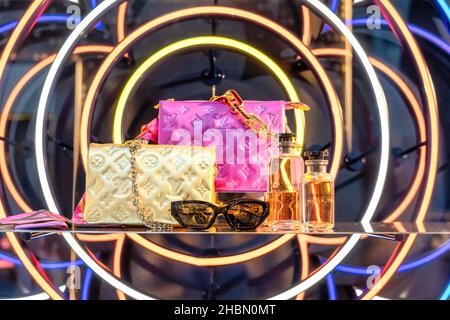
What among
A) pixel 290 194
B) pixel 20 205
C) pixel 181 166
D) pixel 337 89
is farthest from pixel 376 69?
pixel 20 205

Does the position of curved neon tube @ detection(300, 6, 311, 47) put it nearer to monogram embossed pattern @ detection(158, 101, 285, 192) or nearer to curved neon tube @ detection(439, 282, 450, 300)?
monogram embossed pattern @ detection(158, 101, 285, 192)

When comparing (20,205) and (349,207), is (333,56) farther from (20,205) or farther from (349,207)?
(20,205)

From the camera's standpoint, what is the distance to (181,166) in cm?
107

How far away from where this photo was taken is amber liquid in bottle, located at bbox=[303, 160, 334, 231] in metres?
1.09

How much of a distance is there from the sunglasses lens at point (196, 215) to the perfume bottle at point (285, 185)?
0.45 feet

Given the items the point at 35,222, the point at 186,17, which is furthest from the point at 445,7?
the point at 35,222

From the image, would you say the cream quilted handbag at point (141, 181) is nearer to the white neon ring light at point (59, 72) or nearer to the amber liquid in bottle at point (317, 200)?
the amber liquid in bottle at point (317, 200)

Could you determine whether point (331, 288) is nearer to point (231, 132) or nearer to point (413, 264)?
point (413, 264)

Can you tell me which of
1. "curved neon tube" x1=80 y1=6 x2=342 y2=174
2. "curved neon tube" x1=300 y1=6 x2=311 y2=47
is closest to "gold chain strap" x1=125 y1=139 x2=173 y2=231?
"curved neon tube" x1=80 y1=6 x2=342 y2=174

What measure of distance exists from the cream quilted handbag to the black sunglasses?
75mm

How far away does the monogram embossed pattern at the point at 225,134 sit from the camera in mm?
1267

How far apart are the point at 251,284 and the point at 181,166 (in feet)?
1.01

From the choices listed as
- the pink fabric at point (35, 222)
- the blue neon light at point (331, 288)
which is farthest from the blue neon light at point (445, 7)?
the pink fabric at point (35, 222)
